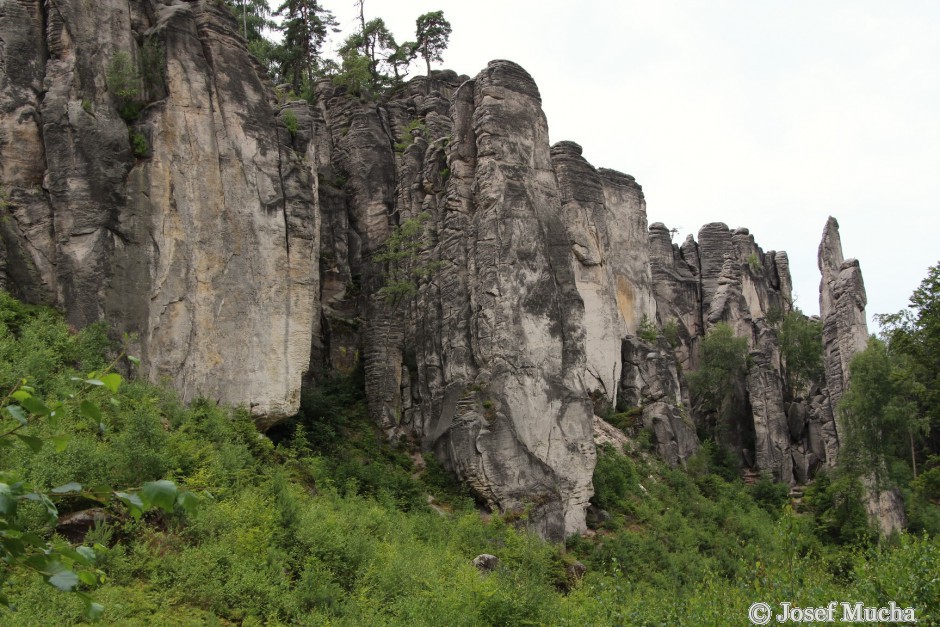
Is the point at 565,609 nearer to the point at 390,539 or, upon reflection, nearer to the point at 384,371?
the point at 390,539

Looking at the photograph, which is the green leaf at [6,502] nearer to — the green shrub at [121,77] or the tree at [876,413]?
the green shrub at [121,77]

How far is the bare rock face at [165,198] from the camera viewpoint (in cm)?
2098

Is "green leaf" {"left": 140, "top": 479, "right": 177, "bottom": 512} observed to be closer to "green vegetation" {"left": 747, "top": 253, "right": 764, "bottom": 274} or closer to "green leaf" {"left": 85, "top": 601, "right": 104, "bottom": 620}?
"green leaf" {"left": 85, "top": 601, "right": 104, "bottom": 620}

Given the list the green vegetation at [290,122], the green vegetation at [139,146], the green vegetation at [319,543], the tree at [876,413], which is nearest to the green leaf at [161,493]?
the green vegetation at [319,543]

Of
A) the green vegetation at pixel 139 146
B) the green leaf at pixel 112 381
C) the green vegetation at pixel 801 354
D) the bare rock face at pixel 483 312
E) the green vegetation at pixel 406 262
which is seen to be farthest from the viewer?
the green vegetation at pixel 801 354

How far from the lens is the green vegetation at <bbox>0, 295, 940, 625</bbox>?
13.3m

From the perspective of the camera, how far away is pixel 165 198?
73.3 ft

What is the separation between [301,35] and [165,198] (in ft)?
71.1

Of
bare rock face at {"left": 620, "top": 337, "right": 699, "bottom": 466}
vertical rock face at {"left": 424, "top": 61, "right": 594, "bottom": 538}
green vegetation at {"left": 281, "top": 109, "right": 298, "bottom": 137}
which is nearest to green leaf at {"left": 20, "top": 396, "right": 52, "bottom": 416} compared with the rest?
vertical rock face at {"left": 424, "top": 61, "right": 594, "bottom": 538}

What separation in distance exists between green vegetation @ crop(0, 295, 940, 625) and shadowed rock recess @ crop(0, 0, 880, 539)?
4.42 feet

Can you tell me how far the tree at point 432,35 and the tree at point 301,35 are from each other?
4.25 m

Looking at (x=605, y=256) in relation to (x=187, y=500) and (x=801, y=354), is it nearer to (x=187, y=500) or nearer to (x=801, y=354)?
(x=801, y=354)

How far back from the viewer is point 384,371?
1091 inches

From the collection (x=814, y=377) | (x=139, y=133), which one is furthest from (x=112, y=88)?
(x=814, y=377)
